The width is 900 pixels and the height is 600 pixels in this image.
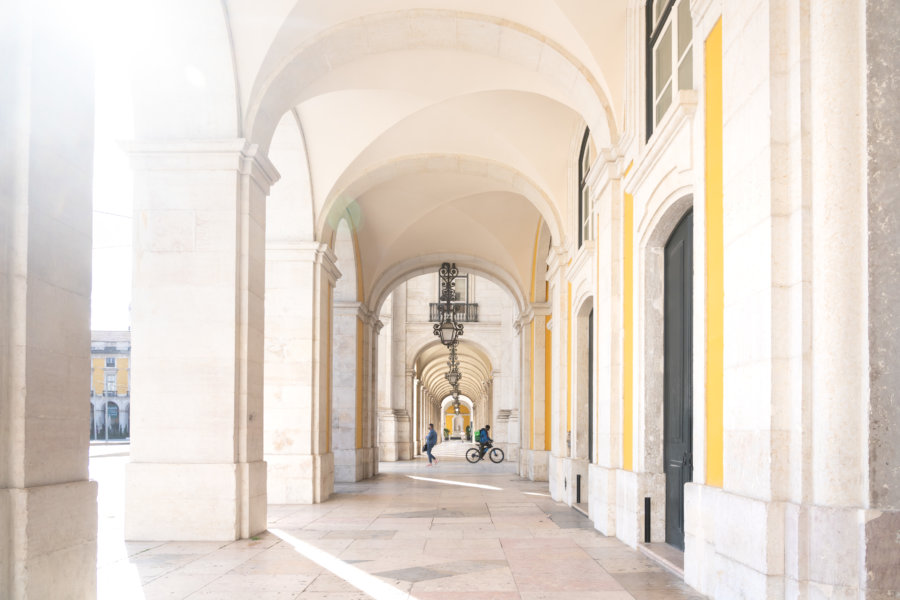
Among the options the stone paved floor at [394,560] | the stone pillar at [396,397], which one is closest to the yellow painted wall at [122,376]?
the stone pillar at [396,397]

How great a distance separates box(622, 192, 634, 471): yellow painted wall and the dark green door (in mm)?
743

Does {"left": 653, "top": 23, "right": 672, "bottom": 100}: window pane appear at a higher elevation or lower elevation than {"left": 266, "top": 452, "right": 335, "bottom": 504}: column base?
higher

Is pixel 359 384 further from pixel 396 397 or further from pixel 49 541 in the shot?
pixel 49 541

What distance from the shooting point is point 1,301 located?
441cm

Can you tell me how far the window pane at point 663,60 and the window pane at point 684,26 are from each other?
1.09 feet

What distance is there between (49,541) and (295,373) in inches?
342

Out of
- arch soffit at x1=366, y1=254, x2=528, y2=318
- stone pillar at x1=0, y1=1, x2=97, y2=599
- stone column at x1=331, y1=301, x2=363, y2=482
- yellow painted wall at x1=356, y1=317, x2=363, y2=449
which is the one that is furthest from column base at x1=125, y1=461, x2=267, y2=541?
arch soffit at x1=366, y1=254, x2=528, y2=318

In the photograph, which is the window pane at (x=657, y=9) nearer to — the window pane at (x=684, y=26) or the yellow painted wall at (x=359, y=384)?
the window pane at (x=684, y=26)

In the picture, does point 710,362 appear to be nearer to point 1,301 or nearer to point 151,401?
point 1,301

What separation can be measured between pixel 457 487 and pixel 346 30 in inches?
390

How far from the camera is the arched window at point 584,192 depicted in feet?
40.7

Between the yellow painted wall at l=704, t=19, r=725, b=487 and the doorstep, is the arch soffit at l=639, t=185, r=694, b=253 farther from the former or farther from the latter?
the doorstep

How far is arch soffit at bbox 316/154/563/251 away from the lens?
14062 millimetres

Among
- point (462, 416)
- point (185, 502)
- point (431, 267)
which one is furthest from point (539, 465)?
point (462, 416)
